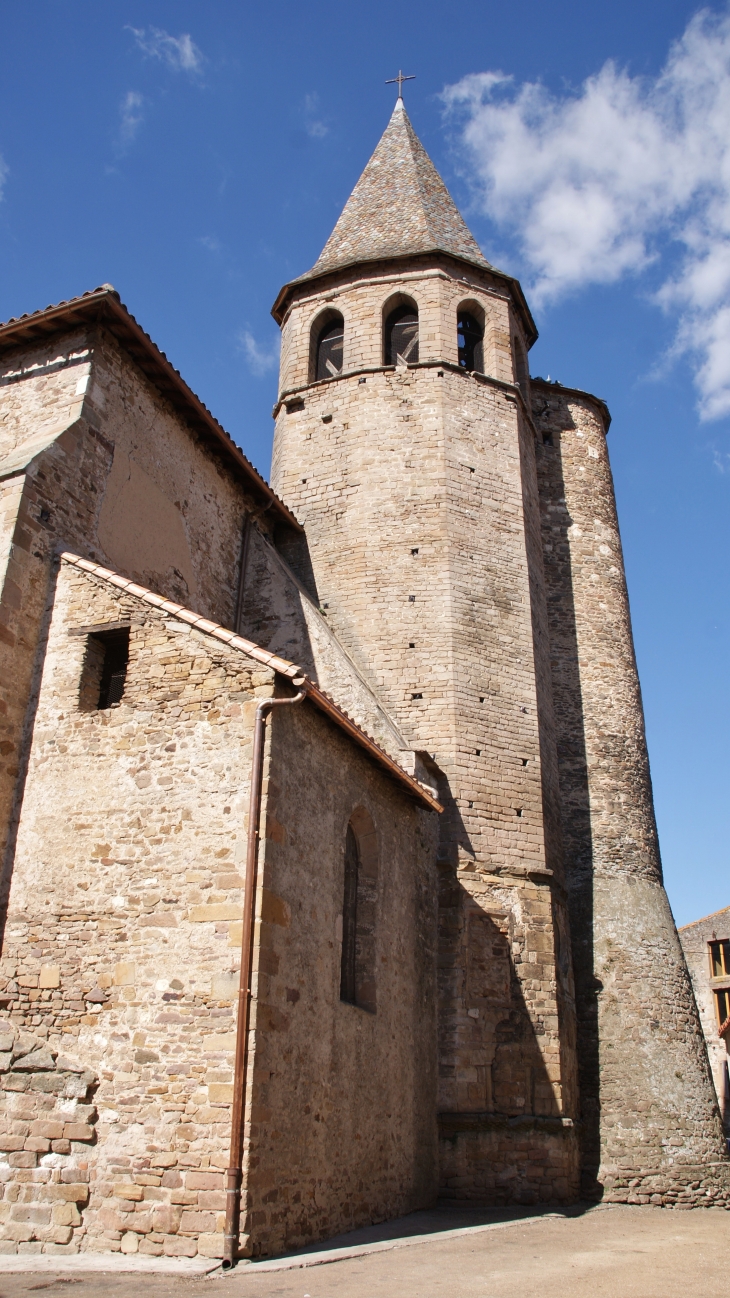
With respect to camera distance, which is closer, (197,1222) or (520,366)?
(197,1222)

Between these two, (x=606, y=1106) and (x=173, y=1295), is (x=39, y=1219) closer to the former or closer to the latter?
(x=173, y=1295)

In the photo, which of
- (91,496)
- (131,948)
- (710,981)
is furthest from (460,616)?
(710,981)

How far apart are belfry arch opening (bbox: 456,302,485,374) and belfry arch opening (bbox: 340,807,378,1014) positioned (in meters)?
9.01

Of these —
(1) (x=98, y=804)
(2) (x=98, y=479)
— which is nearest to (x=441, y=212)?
(2) (x=98, y=479)

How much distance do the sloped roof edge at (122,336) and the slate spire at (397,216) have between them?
5.75 m

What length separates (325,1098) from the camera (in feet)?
25.8

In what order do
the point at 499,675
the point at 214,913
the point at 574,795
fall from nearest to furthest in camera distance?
the point at 214,913 → the point at 499,675 → the point at 574,795

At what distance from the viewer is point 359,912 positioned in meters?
9.48

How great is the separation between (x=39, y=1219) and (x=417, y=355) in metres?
12.7

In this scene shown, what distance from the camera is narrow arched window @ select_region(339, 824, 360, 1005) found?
9.09 metres

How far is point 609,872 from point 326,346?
31.2 ft

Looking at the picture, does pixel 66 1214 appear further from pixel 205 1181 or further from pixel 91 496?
pixel 91 496

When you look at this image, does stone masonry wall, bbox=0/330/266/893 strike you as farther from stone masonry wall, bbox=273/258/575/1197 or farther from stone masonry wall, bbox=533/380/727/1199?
stone masonry wall, bbox=533/380/727/1199

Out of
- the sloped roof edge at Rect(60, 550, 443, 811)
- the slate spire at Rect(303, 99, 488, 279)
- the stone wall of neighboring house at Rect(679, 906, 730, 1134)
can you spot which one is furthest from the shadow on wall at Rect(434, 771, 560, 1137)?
the stone wall of neighboring house at Rect(679, 906, 730, 1134)
